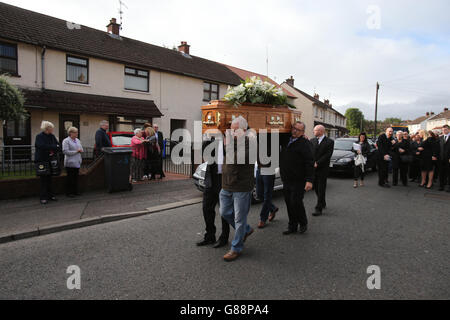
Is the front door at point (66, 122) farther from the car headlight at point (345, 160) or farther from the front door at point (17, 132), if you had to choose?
the car headlight at point (345, 160)

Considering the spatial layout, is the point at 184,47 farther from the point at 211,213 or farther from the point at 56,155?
the point at 211,213

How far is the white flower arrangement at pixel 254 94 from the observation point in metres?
4.43

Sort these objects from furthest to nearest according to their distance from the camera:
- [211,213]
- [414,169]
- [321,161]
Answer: [414,169] → [321,161] → [211,213]

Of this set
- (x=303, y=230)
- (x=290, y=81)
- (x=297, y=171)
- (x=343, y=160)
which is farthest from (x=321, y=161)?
(x=290, y=81)

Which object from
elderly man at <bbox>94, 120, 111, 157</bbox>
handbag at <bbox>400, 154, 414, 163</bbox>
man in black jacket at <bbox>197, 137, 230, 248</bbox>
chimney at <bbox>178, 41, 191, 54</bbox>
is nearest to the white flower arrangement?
man in black jacket at <bbox>197, 137, 230, 248</bbox>

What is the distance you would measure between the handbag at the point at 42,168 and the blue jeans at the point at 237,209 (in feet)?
16.3

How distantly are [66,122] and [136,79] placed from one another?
17.2 ft

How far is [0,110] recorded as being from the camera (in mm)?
7617

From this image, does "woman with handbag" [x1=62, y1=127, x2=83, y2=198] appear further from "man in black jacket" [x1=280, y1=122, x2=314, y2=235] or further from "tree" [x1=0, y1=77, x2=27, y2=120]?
"man in black jacket" [x1=280, y1=122, x2=314, y2=235]

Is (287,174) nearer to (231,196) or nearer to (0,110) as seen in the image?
(231,196)

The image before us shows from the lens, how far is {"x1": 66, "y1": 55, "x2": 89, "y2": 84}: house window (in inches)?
597

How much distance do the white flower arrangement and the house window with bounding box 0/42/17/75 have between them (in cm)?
1380

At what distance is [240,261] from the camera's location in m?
3.82
